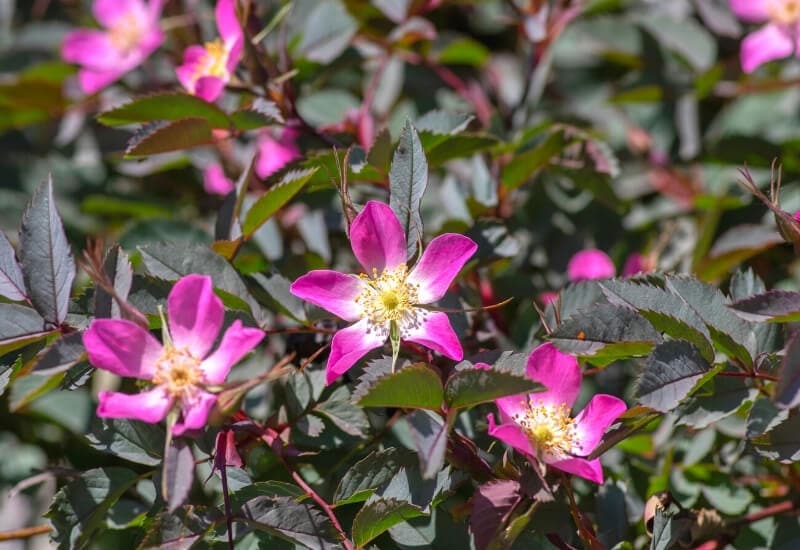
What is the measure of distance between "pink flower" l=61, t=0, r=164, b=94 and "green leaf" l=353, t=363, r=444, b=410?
3.15 feet

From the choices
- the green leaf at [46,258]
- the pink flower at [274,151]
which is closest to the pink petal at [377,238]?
the green leaf at [46,258]

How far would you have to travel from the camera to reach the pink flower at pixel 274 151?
1.41 m

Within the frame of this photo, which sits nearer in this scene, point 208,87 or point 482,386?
point 482,386

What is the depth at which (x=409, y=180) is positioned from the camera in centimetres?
98

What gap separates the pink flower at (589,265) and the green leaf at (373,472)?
589 mm

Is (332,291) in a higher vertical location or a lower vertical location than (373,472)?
higher

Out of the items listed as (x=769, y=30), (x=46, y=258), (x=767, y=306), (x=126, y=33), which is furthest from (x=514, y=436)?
(x=126, y=33)

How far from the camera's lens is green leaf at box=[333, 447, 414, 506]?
971 millimetres

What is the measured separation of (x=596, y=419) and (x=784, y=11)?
3.06 feet

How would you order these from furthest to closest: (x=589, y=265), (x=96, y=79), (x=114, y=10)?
(x=114, y=10) < (x=96, y=79) < (x=589, y=265)

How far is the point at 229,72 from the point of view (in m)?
1.17

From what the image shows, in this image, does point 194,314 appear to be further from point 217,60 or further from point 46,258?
point 217,60

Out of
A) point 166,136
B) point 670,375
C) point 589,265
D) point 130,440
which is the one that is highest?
point 166,136

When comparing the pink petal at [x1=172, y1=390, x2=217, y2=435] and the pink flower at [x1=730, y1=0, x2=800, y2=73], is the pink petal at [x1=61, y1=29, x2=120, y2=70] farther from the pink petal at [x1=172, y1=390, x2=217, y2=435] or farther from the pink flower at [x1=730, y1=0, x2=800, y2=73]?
the pink flower at [x1=730, y1=0, x2=800, y2=73]
